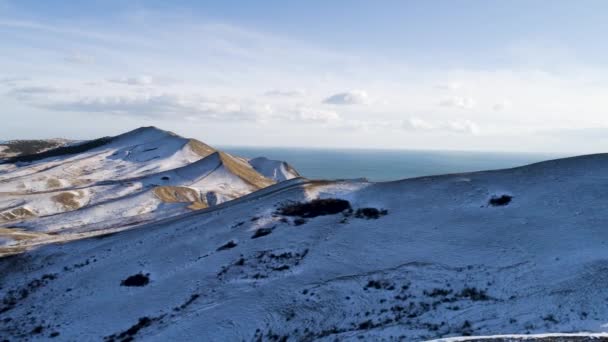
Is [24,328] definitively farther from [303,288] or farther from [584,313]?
[584,313]

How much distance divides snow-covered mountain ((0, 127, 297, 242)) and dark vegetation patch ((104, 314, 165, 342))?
39347mm

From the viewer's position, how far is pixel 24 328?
29.0 meters

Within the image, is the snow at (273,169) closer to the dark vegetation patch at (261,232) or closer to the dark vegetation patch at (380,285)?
the dark vegetation patch at (261,232)

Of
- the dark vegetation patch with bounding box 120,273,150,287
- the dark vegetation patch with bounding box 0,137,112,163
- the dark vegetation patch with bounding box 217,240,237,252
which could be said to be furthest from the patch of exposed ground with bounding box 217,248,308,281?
the dark vegetation patch with bounding box 0,137,112,163

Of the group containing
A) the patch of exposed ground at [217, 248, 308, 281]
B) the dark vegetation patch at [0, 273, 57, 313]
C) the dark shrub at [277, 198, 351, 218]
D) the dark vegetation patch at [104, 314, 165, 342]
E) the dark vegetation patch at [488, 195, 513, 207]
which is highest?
the dark vegetation patch at [488, 195, 513, 207]

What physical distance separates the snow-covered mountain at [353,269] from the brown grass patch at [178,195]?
40928 millimetres

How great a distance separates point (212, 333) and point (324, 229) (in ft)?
48.3

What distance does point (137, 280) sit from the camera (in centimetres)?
3366

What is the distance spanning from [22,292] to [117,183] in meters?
68.8

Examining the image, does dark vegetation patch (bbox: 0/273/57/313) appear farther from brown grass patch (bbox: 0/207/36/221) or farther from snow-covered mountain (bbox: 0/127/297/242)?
brown grass patch (bbox: 0/207/36/221)

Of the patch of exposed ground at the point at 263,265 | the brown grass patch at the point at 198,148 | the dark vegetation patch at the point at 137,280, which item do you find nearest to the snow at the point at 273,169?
the brown grass patch at the point at 198,148

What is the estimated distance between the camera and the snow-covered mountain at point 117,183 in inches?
2873

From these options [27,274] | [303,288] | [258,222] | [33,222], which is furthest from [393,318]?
[33,222]

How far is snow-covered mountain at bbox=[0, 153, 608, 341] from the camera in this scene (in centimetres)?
2259
